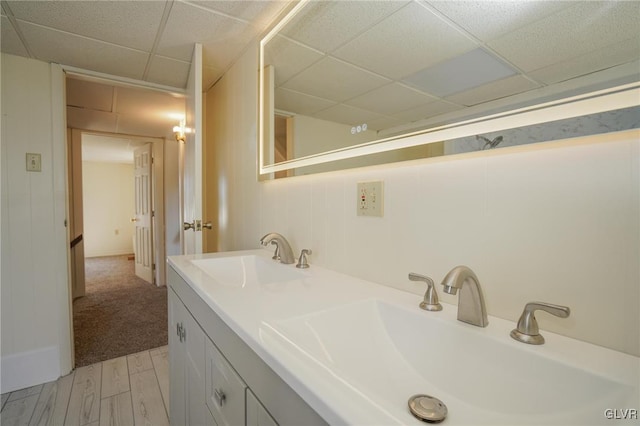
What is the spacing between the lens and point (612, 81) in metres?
0.49

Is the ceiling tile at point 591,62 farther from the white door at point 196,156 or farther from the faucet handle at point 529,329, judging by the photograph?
the white door at point 196,156

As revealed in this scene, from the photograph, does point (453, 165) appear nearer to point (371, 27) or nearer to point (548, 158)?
point (548, 158)

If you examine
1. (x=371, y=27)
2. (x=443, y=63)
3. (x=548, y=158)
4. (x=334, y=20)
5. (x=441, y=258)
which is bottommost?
(x=441, y=258)

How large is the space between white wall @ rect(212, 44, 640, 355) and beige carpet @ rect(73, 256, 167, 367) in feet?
7.07

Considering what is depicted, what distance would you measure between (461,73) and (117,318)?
3333 millimetres

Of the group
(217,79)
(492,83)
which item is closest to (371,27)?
(492,83)

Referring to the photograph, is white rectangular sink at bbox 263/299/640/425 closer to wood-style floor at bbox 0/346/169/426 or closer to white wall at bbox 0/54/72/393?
wood-style floor at bbox 0/346/169/426

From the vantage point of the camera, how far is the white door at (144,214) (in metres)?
3.95

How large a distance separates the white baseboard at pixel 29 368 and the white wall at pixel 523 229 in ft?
6.82

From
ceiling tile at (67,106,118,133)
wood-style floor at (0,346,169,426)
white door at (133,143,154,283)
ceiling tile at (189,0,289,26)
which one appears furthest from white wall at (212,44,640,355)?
white door at (133,143,154,283)

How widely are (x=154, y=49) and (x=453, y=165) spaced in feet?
5.78

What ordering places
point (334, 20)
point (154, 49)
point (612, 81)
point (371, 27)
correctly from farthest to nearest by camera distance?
point (154, 49) < point (334, 20) < point (371, 27) < point (612, 81)

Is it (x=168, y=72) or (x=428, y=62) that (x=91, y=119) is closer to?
(x=168, y=72)

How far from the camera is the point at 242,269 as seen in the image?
4.46 ft
